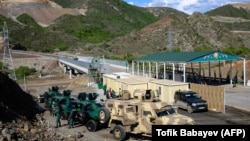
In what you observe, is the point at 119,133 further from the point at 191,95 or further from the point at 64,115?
the point at 191,95

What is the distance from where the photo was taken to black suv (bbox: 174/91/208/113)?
30375 millimetres

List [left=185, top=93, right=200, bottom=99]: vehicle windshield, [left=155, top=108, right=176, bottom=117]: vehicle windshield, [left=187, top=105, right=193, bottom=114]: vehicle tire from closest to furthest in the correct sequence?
[left=155, top=108, right=176, bottom=117]: vehicle windshield < [left=187, top=105, right=193, bottom=114]: vehicle tire < [left=185, top=93, right=200, bottom=99]: vehicle windshield

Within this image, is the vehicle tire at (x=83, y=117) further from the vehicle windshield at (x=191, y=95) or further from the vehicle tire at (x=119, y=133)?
the vehicle windshield at (x=191, y=95)

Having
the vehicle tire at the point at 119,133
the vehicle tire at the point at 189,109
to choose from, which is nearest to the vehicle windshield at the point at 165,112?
the vehicle tire at the point at 119,133

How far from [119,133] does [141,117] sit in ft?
5.57

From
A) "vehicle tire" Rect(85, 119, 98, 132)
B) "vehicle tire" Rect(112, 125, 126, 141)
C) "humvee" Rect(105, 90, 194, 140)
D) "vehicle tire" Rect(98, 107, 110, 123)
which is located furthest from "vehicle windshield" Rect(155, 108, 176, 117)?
"vehicle tire" Rect(85, 119, 98, 132)

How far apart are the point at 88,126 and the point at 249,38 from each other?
388ft

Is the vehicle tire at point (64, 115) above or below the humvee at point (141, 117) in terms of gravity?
below

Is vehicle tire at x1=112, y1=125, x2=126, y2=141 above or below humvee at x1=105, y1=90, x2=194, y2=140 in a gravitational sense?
below

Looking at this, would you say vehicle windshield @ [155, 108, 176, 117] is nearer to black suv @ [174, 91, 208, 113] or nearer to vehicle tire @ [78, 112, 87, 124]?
vehicle tire @ [78, 112, 87, 124]

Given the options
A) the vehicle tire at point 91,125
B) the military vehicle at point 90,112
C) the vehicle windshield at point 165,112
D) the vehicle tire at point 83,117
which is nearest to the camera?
the vehicle windshield at point 165,112

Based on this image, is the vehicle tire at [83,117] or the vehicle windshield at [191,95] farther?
the vehicle windshield at [191,95]

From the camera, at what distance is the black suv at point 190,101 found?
30375 millimetres

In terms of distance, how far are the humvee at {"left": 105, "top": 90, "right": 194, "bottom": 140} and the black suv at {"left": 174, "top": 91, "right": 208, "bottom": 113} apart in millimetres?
8462
